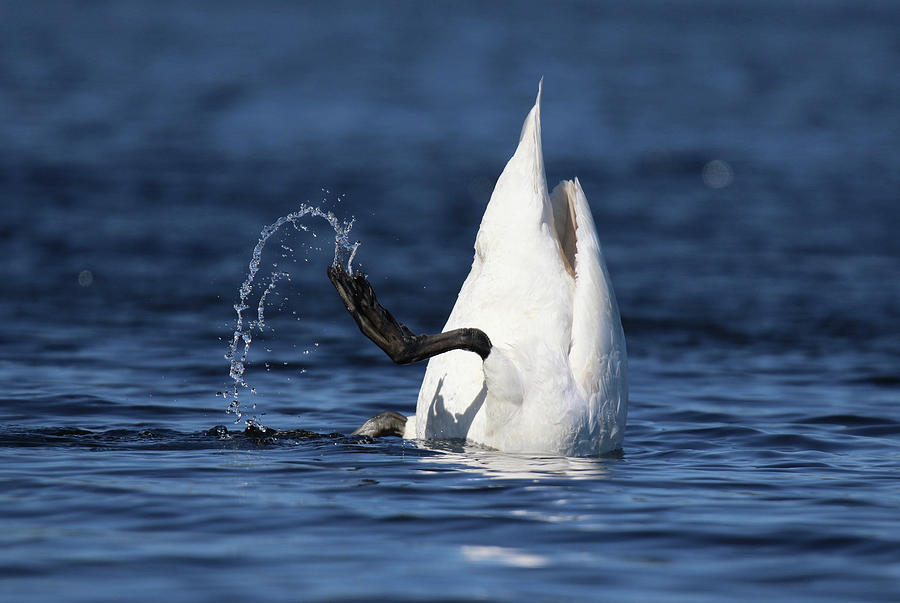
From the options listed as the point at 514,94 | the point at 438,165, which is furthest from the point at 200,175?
the point at 514,94

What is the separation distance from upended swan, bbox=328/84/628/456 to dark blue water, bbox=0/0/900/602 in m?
0.20

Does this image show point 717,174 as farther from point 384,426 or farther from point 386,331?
point 386,331

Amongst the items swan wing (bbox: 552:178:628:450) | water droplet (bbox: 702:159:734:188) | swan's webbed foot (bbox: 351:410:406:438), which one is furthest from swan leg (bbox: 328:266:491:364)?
water droplet (bbox: 702:159:734:188)

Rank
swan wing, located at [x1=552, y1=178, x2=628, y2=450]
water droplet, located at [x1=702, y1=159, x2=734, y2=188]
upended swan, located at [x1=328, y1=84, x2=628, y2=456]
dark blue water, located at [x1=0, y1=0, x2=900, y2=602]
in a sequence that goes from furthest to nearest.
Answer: water droplet, located at [x1=702, y1=159, x2=734, y2=188]
swan wing, located at [x1=552, y1=178, x2=628, y2=450]
upended swan, located at [x1=328, y1=84, x2=628, y2=456]
dark blue water, located at [x1=0, y1=0, x2=900, y2=602]

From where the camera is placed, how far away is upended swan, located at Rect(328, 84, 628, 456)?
717 cm

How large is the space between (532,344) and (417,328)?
539 cm

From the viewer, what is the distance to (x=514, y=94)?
35.3m

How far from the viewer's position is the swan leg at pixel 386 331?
7172 millimetres

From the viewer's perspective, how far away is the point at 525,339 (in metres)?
7.40

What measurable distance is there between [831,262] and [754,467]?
9.35m

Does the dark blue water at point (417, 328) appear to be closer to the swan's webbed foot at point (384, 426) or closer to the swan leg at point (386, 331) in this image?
the swan's webbed foot at point (384, 426)

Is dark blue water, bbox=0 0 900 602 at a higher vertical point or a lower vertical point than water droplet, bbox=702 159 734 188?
lower

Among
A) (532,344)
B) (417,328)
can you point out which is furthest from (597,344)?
(417,328)

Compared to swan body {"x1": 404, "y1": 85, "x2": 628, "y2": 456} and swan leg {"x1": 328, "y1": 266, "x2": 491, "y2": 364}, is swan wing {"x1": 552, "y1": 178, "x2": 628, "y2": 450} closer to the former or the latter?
swan body {"x1": 404, "y1": 85, "x2": 628, "y2": 456}
